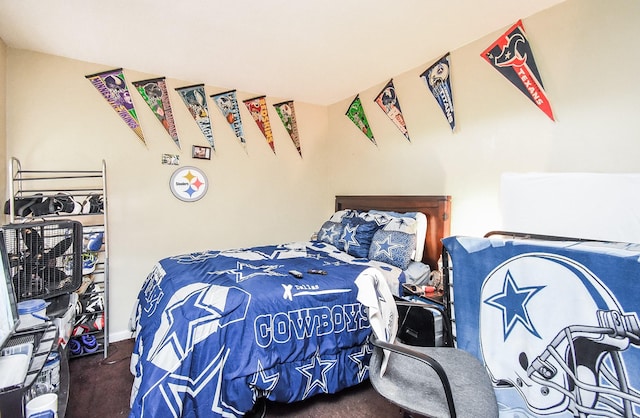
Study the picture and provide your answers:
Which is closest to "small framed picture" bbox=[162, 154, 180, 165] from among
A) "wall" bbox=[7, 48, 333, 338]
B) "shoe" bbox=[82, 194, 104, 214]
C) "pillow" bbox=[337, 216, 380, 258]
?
"wall" bbox=[7, 48, 333, 338]

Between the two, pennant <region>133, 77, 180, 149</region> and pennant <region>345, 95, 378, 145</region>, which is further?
pennant <region>345, 95, 378, 145</region>

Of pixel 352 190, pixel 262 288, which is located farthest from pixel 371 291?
pixel 352 190

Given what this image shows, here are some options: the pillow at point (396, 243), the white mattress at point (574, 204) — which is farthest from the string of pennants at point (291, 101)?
the pillow at point (396, 243)

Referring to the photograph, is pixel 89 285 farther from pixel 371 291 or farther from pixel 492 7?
pixel 492 7

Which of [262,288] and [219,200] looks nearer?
[262,288]

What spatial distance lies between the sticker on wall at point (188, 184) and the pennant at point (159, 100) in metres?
0.30

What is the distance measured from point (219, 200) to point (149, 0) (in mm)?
1871

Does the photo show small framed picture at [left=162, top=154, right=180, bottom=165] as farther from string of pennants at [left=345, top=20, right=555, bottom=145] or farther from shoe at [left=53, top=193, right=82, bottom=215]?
string of pennants at [left=345, top=20, right=555, bottom=145]

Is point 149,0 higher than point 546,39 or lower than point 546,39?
higher

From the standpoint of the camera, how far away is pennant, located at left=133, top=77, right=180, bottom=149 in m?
2.84

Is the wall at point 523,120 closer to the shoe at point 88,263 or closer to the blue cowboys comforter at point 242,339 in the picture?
the blue cowboys comforter at point 242,339

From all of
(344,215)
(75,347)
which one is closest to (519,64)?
(344,215)

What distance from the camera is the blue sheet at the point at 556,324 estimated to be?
855 mm

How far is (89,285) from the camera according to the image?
101 inches
